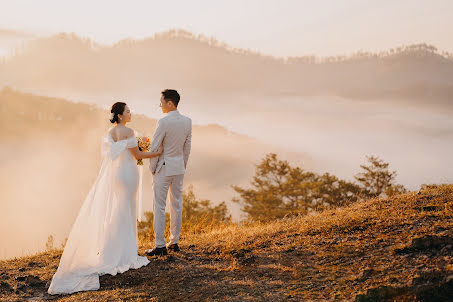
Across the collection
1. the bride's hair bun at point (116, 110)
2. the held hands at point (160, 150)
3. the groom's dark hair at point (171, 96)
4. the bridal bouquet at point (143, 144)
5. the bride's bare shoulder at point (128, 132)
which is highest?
the groom's dark hair at point (171, 96)

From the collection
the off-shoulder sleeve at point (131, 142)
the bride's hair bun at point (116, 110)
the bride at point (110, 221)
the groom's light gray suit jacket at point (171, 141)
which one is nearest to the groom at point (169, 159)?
the groom's light gray suit jacket at point (171, 141)

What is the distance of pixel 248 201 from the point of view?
52.5 meters

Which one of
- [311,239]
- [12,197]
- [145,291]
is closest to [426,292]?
[311,239]

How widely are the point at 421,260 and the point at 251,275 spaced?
2.17m

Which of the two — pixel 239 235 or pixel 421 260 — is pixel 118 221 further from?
pixel 421 260

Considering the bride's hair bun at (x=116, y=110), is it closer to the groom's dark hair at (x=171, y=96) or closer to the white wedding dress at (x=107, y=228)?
the white wedding dress at (x=107, y=228)

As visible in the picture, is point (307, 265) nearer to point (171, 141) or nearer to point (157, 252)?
point (157, 252)

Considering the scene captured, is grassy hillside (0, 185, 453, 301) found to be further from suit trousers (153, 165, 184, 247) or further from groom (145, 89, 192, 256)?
groom (145, 89, 192, 256)

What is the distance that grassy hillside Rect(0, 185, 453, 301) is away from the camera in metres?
5.12

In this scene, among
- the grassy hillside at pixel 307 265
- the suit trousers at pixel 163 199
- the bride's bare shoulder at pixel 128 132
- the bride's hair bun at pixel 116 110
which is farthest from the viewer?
the suit trousers at pixel 163 199

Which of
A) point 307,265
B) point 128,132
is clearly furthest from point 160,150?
point 307,265

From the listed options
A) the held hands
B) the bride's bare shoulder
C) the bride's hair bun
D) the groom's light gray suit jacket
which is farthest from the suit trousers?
the bride's hair bun

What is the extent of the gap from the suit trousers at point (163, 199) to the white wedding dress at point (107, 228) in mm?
372

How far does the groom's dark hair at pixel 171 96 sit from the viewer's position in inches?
294
